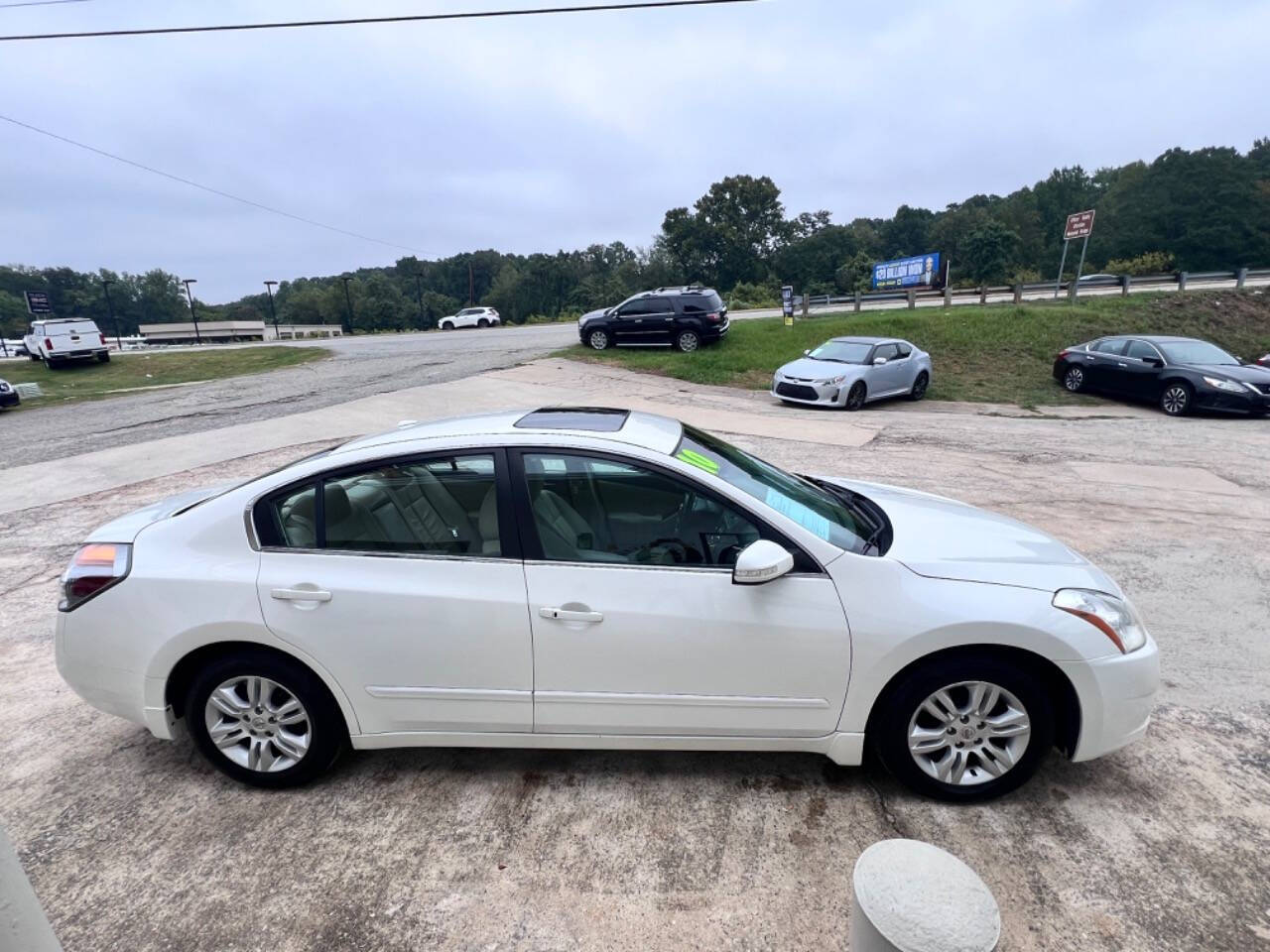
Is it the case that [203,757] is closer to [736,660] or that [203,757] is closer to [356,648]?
[356,648]

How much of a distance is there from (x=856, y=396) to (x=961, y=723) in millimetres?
12356

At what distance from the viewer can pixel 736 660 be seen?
263 centimetres

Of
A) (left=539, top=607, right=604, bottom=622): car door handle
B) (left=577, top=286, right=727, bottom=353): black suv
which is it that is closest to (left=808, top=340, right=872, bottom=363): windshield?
(left=577, top=286, right=727, bottom=353): black suv

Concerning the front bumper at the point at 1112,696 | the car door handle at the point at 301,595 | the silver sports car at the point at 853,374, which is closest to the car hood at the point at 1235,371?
the silver sports car at the point at 853,374

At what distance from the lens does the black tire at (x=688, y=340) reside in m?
20.1

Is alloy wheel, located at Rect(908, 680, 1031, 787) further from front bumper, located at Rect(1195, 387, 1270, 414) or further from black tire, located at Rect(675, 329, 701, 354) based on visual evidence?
black tire, located at Rect(675, 329, 701, 354)

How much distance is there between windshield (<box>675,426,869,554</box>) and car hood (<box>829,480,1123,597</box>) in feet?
0.63

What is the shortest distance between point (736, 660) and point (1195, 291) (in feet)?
104

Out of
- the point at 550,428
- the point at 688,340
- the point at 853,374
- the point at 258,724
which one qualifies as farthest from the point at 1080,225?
the point at 258,724

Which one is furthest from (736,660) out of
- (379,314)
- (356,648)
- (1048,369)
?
(379,314)

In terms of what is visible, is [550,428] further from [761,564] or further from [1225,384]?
[1225,384]

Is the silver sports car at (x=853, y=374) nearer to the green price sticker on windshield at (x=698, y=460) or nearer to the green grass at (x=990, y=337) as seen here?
the green grass at (x=990, y=337)

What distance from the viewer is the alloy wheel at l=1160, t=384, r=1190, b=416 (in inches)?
527

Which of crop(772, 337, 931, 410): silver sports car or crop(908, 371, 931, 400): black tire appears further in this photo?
crop(908, 371, 931, 400): black tire
